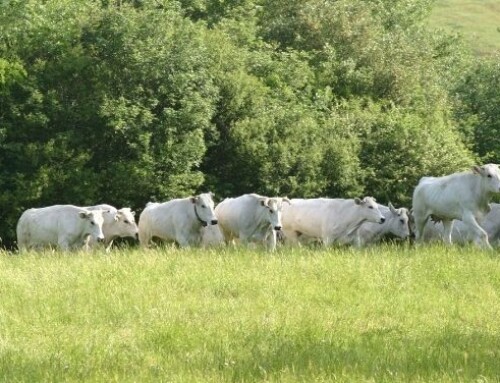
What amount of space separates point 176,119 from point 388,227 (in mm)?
12094

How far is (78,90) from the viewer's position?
1474 inches

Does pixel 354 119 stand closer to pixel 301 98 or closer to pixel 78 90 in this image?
pixel 301 98

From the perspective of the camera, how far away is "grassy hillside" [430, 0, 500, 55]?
371 feet

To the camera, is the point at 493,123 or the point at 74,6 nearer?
the point at 74,6

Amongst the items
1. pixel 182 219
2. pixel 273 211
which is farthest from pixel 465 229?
pixel 182 219

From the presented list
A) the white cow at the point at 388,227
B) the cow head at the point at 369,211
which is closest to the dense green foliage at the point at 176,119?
the white cow at the point at 388,227

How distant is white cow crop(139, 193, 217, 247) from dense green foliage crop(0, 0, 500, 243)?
32.7 ft

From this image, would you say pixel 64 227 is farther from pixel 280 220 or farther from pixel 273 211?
pixel 280 220

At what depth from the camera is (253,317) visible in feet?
40.2

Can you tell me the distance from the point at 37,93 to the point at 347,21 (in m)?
20.0

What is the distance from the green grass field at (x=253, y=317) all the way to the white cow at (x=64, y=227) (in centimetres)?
587

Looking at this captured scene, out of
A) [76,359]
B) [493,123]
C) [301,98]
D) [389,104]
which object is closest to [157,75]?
[301,98]

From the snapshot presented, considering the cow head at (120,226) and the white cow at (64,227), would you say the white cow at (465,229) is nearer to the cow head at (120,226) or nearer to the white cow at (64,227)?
the cow head at (120,226)

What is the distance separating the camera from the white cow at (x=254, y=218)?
24547mm
